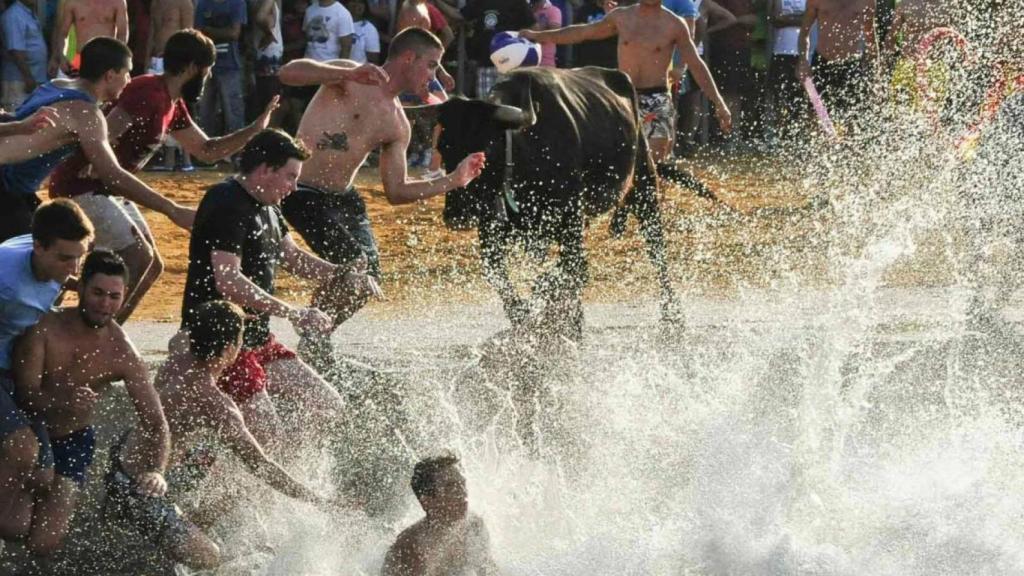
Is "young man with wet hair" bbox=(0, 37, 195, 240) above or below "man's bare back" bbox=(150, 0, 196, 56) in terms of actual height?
above

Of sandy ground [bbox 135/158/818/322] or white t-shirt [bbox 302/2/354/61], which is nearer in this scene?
sandy ground [bbox 135/158/818/322]

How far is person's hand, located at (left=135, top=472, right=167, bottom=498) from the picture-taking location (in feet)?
20.6

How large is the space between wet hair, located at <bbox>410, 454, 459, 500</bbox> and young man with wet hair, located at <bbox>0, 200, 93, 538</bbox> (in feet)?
4.27

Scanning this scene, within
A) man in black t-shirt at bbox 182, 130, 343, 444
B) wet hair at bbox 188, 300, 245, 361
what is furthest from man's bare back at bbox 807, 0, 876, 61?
wet hair at bbox 188, 300, 245, 361

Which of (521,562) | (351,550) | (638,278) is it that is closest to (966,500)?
(521,562)

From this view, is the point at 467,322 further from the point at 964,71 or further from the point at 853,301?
the point at 964,71

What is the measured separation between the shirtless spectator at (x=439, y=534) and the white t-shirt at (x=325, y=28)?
1008 cm

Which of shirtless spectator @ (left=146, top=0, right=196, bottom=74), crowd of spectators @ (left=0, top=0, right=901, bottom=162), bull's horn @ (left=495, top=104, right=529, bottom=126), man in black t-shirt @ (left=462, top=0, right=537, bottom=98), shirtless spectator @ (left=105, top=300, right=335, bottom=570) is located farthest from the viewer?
man in black t-shirt @ (left=462, top=0, right=537, bottom=98)

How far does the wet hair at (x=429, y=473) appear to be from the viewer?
6.21 m

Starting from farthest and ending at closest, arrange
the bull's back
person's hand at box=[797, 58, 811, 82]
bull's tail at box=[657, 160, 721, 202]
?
person's hand at box=[797, 58, 811, 82]
bull's tail at box=[657, 160, 721, 202]
the bull's back

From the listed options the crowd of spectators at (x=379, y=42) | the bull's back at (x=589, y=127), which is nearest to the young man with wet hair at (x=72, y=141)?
the bull's back at (x=589, y=127)

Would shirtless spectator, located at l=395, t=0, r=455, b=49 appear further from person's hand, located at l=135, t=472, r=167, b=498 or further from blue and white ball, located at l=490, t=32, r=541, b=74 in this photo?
person's hand, located at l=135, t=472, r=167, b=498

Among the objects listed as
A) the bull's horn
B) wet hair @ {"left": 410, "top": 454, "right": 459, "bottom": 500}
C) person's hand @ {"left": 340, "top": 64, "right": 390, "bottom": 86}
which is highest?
person's hand @ {"left": 340, "top": 64, "right": 390, "bottom": 86}

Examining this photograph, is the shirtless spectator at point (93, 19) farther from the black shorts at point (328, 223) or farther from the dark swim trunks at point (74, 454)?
the dark swim trunks at point (74, 454)
